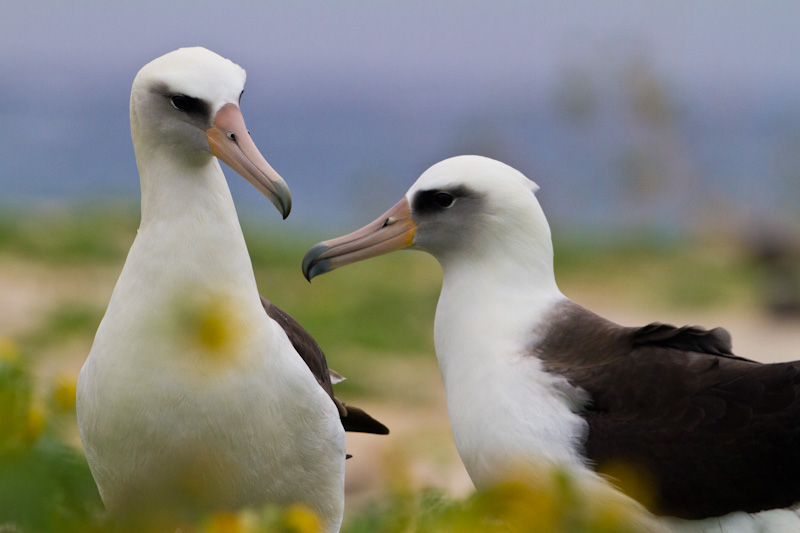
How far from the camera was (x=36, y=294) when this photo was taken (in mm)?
9219

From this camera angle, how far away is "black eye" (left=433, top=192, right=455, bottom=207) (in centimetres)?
397

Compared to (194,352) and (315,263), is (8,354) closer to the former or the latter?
(194,352)

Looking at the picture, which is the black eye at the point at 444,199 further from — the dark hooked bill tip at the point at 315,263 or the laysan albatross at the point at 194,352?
the laysan albatross at the point at 194,352

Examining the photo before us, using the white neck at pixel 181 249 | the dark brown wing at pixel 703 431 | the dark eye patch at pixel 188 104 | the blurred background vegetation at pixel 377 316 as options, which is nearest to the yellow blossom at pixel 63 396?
the blurred background vegetation at pixel 377 316

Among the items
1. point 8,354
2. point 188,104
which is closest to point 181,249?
point 188,104

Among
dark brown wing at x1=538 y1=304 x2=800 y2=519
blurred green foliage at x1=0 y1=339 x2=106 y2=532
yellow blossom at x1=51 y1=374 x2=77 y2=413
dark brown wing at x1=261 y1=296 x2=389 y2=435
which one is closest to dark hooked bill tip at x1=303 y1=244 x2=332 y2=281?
dark brown wing at x1=261 y1=296 x2=389 y2=435

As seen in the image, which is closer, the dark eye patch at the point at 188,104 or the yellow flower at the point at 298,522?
the yellow flower at the point at 298,522

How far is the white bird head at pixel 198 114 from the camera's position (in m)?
3.35

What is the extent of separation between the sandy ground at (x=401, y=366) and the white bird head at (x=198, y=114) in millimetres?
2144

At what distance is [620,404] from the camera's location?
11.2 feet

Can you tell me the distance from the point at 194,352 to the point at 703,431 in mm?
1600

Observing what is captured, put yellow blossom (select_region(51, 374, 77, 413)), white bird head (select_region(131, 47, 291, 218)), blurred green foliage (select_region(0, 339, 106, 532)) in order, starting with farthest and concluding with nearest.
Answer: white bird head (select_region(131, 47, 291, 218)) < yellow blossom (select_region(51, 374, 77, 413)) < blurred green foliage (select_region(0, 339, 106, 532))

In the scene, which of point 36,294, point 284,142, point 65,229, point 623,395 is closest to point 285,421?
point 623,395

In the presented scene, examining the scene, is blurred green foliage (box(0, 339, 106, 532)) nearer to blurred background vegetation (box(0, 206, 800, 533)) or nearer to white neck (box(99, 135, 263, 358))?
blurred background vegetation (box(0, 206, 800, 533))
